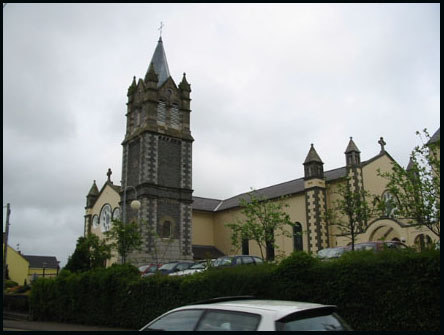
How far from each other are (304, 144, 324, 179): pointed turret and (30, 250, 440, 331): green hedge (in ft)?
78.3

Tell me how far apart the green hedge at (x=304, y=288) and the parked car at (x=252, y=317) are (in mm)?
4955

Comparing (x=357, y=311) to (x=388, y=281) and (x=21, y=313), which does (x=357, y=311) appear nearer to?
(x=388, y=281)

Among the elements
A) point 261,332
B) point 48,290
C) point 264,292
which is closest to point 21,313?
point 48,290

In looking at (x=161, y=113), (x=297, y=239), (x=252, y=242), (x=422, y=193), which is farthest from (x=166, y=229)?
(x=422, y=193)

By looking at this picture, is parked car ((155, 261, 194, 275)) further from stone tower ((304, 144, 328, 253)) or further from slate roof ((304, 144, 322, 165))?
slate roof ((304, 144, 322, 165))

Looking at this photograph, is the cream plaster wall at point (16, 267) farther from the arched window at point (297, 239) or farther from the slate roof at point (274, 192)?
the arched window at point (297, 239)

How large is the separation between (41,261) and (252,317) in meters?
97.5

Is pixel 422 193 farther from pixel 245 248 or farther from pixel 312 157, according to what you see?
pixel 245 248

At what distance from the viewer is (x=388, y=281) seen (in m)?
10.8

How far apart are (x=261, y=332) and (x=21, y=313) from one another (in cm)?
2161

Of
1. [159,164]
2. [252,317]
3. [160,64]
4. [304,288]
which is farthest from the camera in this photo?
[160,64]

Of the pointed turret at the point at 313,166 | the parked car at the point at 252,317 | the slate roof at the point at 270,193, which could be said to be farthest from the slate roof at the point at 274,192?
the parked car at the point at 252,317

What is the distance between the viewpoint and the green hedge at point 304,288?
33.9ft

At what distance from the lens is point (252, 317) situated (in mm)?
5840
